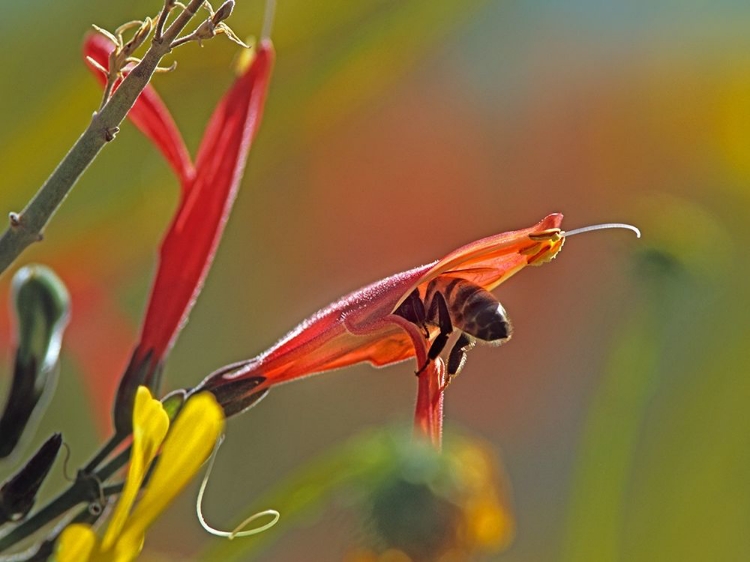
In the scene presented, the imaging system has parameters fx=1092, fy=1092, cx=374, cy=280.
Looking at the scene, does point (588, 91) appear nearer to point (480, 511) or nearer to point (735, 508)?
point (735, 508)

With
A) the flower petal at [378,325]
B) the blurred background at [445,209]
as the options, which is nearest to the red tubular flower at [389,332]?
the flower petal at [378,325]

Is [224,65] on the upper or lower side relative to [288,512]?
upper

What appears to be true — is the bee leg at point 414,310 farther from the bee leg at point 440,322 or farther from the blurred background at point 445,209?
the blurred background at point 445,209

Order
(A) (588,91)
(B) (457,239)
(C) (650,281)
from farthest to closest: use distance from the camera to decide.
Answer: (A) (588,91)
(B) (457,239)
(C) (650,281)

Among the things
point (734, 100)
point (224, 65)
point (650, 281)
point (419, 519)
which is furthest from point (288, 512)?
point (734, 100)

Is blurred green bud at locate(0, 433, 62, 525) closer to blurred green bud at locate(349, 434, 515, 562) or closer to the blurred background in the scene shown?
blurred green bud at locate(349, 434, 515, 562)

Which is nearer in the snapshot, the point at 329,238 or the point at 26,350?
the point at 26,350
